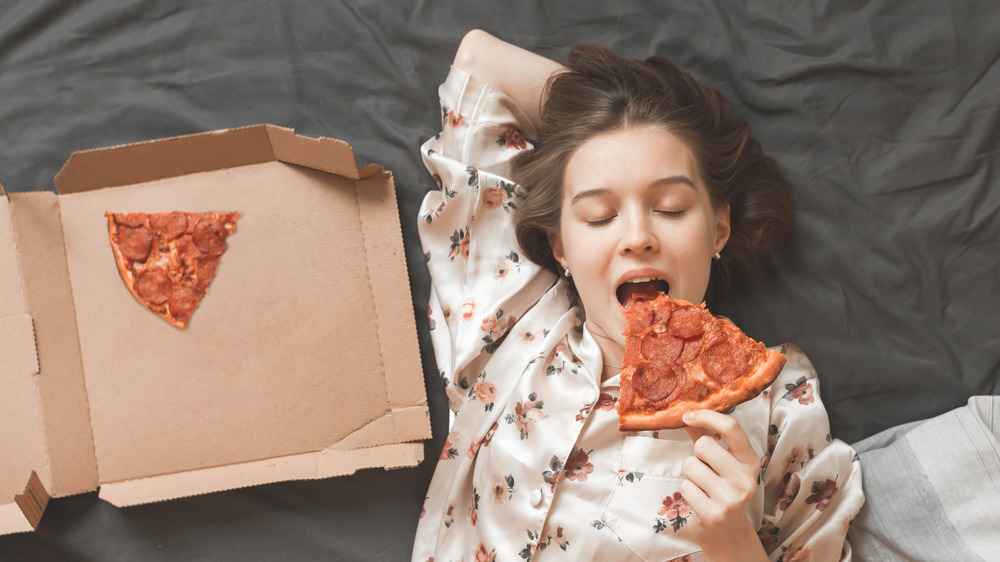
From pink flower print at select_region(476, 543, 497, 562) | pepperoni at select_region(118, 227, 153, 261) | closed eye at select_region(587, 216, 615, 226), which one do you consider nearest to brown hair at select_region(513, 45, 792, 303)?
closed eye at select_region(587, 216, 615, 226)

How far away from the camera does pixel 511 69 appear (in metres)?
1.85

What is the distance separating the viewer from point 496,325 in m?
1.83

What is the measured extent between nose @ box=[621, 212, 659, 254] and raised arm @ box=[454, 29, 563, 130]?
46cm

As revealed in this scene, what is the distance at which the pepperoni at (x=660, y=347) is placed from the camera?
1.52 meters

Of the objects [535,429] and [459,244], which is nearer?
[535,429]

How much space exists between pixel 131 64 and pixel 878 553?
2.19 metres

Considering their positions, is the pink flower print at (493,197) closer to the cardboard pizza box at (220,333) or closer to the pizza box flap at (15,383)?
the cardboard pizza box at (220,333)

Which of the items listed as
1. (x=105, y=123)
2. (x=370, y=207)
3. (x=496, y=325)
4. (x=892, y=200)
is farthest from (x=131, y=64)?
(x=892, y=200)

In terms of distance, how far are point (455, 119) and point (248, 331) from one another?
74 cm

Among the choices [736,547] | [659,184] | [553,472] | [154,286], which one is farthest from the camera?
[154,286]

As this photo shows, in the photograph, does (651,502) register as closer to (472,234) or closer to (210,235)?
(472,234)

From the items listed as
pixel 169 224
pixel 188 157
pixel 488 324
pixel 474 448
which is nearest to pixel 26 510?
pixel 169 224

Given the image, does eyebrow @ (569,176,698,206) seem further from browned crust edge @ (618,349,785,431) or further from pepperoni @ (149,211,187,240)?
pepperoni @ (149,211,187,240)

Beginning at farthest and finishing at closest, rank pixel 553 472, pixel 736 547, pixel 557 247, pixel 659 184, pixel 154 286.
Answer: pixel 154 286 < pixel 557 247 < pixel 553 472 < pixel 659 184 < pixel 736 547
